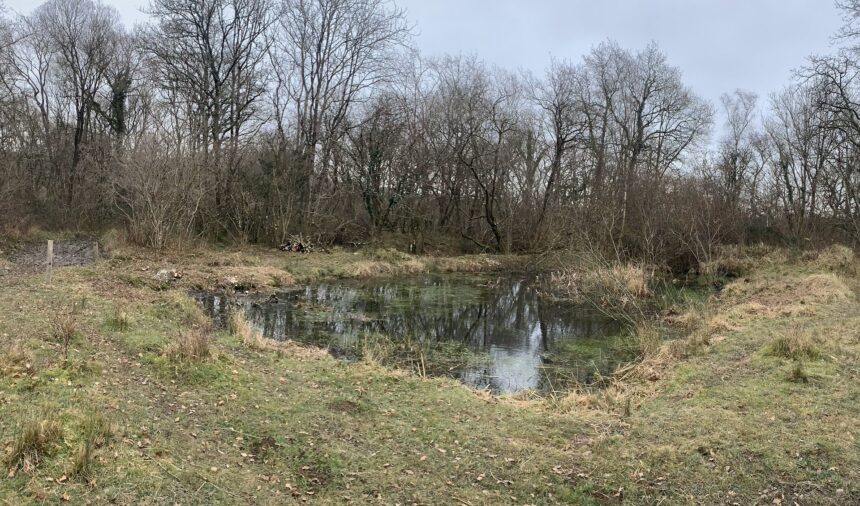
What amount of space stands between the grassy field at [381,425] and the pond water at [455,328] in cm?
135

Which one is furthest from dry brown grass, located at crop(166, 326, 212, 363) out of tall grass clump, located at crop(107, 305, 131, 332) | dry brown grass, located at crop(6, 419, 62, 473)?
dry brown grass, located at crop(6, 419, 62, 473)

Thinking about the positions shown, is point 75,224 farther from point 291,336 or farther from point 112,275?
point 291,336

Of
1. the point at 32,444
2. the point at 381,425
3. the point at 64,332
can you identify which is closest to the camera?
the point at 32,444

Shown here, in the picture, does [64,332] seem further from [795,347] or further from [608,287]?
[608,287]

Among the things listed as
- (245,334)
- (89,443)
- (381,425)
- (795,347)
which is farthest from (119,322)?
(795,347)

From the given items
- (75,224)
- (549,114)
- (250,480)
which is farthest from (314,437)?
(549,114)

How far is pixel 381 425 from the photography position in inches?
252

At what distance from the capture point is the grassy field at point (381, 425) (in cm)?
477

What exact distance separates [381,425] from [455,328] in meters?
7.87

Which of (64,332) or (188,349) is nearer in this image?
(64,332)

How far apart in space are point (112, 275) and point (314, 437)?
11.0 meters

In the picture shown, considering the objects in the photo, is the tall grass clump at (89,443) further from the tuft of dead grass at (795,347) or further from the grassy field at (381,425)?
the tuft of dead grass at (795,347)

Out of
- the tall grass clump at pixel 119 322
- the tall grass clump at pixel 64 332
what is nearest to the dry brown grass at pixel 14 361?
the tall grass clump at pixel 64 332

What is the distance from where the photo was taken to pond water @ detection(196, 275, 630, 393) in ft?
34.1
